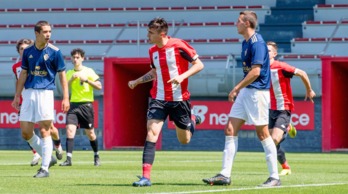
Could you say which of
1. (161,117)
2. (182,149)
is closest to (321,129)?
(182,149)

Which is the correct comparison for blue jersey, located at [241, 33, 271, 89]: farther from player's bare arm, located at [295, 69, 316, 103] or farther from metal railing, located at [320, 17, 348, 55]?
metal railing, located at [320, 17, 348, 55]

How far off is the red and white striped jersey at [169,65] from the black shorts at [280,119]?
379cm

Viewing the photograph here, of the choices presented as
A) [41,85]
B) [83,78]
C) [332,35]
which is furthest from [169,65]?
[332,35]

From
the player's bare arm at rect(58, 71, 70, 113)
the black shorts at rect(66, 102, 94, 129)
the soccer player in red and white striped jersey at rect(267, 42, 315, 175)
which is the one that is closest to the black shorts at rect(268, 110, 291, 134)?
the soccer player in red and white striped jersey at rect(267, 42, 315, 175)

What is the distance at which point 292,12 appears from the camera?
1362 inches

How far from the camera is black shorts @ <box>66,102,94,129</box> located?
19391 mm

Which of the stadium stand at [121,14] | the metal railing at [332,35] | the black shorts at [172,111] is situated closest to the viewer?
the black shorts at [172,111]

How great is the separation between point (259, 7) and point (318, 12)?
6.83ft

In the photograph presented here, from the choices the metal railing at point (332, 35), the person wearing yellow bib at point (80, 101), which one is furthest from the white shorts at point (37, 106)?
the metal railing at point (332, 35)

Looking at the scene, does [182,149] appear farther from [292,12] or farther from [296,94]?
[292,12]

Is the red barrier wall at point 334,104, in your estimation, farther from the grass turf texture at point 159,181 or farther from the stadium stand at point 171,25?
the grass turf texture at point 159,181

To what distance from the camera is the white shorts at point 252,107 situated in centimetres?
1195

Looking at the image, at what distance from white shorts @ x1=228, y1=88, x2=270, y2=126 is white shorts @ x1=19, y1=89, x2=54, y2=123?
2.93 metres

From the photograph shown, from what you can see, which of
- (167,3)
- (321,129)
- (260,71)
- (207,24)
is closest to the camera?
(260,71)
